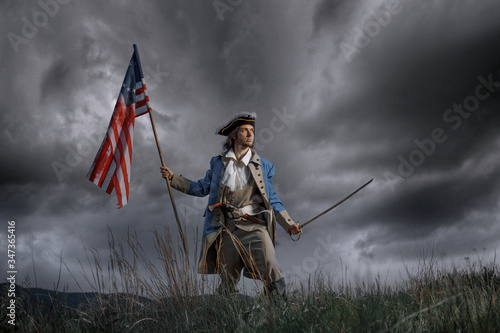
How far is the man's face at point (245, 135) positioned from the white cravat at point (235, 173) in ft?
0.50

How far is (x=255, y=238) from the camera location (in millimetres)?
4660

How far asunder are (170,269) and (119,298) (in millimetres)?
604

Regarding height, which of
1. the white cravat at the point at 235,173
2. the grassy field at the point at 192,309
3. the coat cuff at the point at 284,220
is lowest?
the grassy field at the point at 192,309

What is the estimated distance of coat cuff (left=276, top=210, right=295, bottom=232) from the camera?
197 inches

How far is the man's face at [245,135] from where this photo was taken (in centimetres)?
498

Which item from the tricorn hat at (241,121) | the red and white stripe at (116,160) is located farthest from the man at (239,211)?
the red and white stripe at (116,160)

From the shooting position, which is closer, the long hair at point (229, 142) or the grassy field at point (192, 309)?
the grassy field at point (192, 309)

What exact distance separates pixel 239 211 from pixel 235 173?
0.45 m

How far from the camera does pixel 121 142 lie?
5270 mm

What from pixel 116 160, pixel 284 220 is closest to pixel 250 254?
pixel 284 220

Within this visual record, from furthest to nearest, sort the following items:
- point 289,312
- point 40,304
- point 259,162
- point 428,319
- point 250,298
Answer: point 259,162, point 250,298, point 40,304, point 289,312, point 428,319

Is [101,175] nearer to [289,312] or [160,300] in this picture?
[160,300]

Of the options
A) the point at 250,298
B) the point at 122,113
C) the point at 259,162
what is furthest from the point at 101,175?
the point at 250,298

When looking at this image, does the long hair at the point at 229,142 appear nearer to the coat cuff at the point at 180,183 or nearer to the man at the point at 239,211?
the man at the point at 239,211
